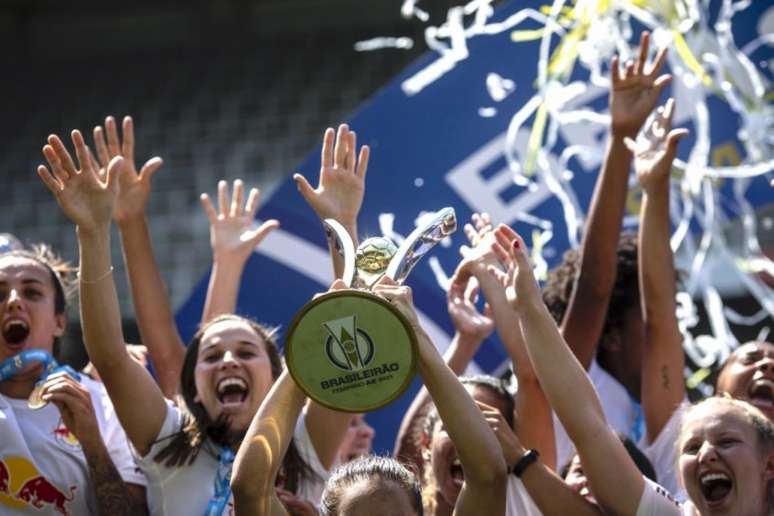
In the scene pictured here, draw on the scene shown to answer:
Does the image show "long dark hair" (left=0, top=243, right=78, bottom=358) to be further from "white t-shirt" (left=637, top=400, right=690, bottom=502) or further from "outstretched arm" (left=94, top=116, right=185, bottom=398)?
"white t-shirt" (left=637, top=400, right=690, bottom=502)

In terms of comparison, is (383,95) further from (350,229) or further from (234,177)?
(234,177)

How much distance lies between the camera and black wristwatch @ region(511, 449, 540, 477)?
2.53 metres

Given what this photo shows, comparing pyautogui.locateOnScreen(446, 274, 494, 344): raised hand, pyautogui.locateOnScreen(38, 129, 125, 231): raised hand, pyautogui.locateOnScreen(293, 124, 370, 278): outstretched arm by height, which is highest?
pyautogui.locateOnScreen(38, 129, 125, 231): raised hand

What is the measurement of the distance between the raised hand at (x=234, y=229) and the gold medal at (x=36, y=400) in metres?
0.62

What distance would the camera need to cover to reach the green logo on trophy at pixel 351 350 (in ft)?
6.79

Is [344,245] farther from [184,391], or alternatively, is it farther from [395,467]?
[184,391]

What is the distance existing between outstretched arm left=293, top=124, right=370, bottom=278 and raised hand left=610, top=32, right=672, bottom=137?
0.59 m

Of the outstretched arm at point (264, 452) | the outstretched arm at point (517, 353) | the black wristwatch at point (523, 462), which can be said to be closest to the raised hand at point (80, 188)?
the outstretched arm at point (264, 452)

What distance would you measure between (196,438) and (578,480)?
2.15 feet

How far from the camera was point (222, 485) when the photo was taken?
2660 millimetres

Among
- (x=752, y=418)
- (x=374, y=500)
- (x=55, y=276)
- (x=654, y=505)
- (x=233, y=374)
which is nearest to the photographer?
(x=374, y=500)

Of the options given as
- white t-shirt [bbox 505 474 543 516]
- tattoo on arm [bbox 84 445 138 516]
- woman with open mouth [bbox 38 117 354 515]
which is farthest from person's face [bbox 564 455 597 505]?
tattoo on arm [bbox 84 445 138 516]

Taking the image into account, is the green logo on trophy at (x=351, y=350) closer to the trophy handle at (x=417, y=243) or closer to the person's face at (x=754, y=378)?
the trophy handle at (x=417, y=243)

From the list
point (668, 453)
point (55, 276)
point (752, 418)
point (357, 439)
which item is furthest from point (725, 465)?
point (55, 276)
